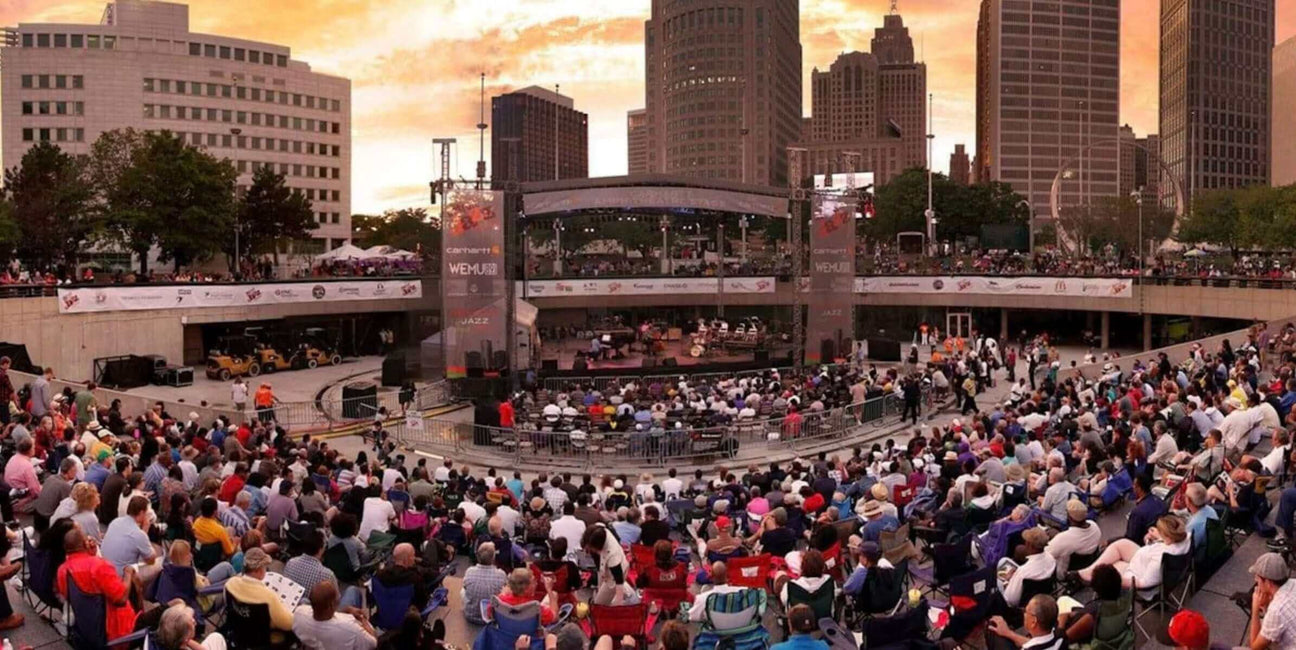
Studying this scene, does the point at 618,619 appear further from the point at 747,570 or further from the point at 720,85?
the point at 720,85

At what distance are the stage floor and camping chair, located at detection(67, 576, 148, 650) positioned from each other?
100 ft

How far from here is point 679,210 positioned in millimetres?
42531

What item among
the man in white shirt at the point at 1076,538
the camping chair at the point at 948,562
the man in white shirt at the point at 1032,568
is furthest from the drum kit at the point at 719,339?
the man in white shirt at the point at 1032,568

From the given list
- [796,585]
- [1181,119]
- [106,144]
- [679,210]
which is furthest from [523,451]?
[1181,119]

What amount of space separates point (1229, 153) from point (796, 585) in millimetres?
218691

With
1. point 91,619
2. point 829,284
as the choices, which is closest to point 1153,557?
point 91,619

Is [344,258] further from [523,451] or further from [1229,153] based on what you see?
[1229,153]

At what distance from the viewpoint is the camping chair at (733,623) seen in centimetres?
827

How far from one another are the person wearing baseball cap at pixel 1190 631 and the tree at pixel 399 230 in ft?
265

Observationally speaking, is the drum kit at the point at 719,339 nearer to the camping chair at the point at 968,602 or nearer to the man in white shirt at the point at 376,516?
the man in white shirt at the point at 376,516

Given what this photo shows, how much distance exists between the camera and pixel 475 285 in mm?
31906

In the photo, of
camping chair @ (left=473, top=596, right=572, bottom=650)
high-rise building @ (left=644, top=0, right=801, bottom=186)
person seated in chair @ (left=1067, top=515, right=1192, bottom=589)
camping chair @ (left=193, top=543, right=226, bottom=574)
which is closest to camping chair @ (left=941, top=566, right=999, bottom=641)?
person seated in chair @ (left=1067, top=515, right=1192, bottom=589)

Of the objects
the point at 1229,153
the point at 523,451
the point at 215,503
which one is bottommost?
the point at 523,451

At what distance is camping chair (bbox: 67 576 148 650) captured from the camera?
7504mm
